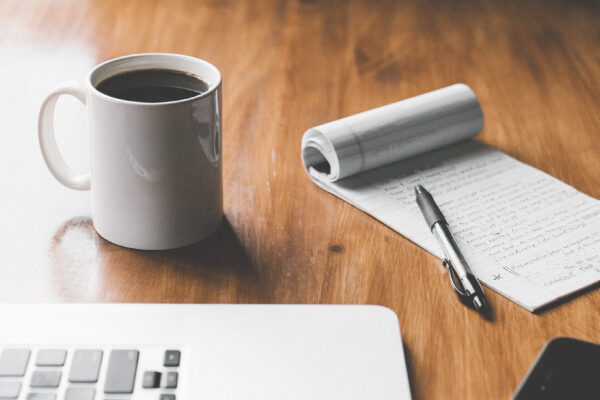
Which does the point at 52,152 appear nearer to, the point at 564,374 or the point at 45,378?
the point at 45,378

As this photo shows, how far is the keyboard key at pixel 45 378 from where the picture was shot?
443mm

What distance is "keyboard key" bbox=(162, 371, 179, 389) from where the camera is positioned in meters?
0.46

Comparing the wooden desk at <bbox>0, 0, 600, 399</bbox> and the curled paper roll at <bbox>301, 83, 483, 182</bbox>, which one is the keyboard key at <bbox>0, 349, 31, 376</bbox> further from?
the curled paper roll at <bbox>301, 83, 483, 182</bbox>

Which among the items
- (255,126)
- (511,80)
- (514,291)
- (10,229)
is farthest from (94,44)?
(514,291)

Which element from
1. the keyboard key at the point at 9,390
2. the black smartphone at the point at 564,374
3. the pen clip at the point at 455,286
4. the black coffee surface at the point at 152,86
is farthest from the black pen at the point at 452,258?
the keyboard key at the point at 9,390

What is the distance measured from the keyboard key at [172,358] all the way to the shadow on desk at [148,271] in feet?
0.27

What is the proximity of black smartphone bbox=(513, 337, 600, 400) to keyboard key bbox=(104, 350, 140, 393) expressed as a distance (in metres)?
0.25

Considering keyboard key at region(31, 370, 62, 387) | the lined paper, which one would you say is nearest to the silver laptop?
keyboard key at region(31, 370, 62, 387)

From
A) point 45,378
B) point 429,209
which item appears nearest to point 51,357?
point 45,378

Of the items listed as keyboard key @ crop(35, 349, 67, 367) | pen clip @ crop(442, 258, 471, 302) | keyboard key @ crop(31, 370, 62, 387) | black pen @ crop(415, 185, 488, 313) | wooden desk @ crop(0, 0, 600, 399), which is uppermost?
keyboard key @ crop(31, 370, 62, 387)

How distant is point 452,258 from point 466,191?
14cm

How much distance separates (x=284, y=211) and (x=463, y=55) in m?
0.53

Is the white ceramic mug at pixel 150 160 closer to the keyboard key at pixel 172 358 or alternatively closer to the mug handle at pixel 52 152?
the mug handle at pixel 52 152

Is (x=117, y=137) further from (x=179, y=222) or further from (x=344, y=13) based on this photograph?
(x=344, y=13)
